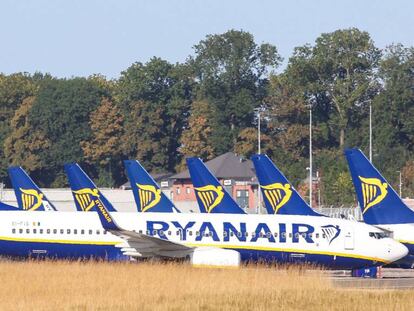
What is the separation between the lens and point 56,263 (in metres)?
49.8

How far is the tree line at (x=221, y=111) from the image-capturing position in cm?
14038

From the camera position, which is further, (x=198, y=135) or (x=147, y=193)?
(x=198, y=135)

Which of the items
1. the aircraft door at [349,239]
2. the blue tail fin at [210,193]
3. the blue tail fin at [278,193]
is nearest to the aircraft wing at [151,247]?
the aircraft door at [349,239]

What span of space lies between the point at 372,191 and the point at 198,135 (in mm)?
97583

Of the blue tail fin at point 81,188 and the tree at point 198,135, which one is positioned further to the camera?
the tree at point 198,135

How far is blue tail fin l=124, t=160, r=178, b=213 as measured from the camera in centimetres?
6381

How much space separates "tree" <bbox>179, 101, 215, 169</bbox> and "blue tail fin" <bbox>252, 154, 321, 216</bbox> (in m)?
89.2

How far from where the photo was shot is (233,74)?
515ft

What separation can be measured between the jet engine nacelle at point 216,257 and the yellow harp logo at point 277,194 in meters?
8.98

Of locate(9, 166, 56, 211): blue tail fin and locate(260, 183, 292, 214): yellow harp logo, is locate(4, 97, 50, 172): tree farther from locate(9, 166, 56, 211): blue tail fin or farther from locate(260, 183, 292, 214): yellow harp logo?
locate(260, 183, 292, 214): yellow harp logo

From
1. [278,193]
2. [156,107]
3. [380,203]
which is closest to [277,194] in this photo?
[278,193]

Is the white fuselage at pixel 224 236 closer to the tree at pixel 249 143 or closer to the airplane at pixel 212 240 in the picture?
the airplane at pixel 212 240

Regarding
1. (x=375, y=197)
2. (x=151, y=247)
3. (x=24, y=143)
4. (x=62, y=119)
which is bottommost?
(x=151, y=247)

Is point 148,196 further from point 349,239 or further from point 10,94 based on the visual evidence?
point 10,94
